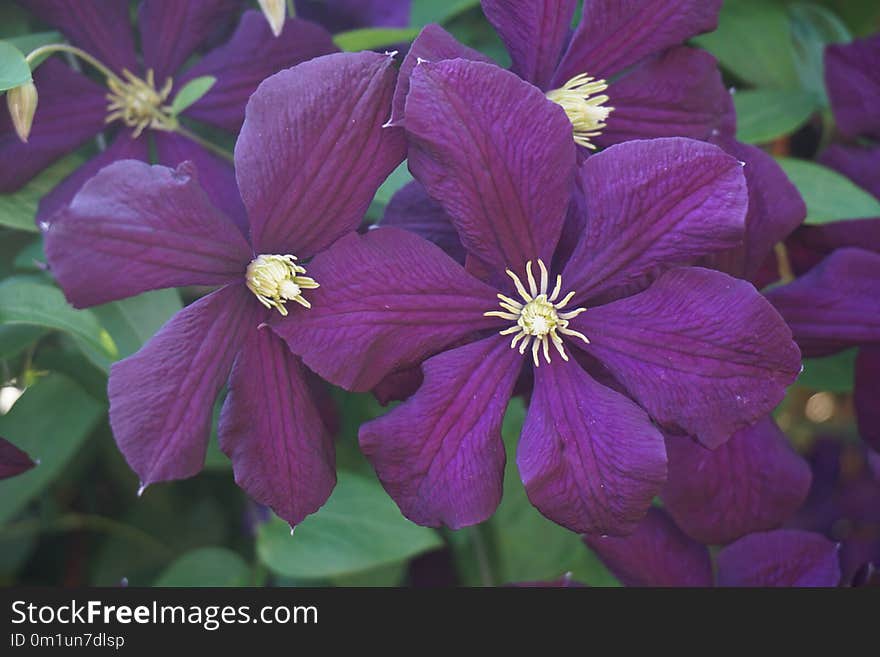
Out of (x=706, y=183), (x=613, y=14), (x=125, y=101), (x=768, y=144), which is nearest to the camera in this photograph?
(x=706, y=183)

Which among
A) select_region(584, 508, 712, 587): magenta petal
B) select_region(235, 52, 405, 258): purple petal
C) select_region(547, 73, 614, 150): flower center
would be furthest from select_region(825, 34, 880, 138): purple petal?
select_region(235, 52, 405, 258): purple petal

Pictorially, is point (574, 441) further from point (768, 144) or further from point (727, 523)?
point (768, 144)

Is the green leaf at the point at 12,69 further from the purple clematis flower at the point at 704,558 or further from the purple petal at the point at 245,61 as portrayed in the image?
the purple clematis flower at the point at 704,558

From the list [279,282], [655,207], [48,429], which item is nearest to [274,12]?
[279,282]

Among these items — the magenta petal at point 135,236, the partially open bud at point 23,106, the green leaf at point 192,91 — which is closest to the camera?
the magenta petal at point 135,236

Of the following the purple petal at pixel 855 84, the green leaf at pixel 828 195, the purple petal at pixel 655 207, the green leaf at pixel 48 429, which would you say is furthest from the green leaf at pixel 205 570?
the purple petal at pixel 855 84

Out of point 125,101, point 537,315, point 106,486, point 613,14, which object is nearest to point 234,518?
point 106,486
